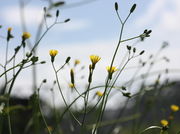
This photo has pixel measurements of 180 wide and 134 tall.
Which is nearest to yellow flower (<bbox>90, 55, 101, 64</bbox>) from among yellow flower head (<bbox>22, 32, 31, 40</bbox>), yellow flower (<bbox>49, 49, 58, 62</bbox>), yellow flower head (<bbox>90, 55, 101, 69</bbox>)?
yellow flower head (<bbox>90, 55, 101, 69</bbox>)

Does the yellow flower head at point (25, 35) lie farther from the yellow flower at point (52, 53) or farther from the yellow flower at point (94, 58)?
the yellow flower at point (94, 58)

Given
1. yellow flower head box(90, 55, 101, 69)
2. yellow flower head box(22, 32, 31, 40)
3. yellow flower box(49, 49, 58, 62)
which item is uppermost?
yellow flower head box(22, 32, 31, 40)

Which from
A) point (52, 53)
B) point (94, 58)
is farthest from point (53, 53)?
point (94, 58)

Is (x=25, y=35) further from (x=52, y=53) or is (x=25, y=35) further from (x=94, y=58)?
(x=94, y=58)

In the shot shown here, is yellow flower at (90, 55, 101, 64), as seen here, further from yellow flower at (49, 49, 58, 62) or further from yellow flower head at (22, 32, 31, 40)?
yellow flower head at (22, 32, 31, 40)

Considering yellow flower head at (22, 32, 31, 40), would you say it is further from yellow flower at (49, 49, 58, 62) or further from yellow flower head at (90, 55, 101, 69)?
yellow flower head at (90, 55, 101, 69)

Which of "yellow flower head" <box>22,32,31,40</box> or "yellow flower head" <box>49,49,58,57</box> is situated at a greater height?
"yellow flower head" <box>22,32,31,40</box>

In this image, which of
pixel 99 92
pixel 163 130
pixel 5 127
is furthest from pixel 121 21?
pixel 5 127

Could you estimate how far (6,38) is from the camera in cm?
177

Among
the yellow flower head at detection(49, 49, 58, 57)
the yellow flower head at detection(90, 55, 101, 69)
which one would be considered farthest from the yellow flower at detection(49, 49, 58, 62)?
the yellow flower head at detection(90, 55, 101, 69)

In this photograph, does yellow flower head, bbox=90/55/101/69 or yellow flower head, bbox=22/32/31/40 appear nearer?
yellow flower head, bbox=90/55/101/69

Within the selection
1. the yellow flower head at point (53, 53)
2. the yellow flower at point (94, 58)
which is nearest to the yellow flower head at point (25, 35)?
the yellow flower head at point (53, 53)

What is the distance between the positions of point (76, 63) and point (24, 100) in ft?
11.5

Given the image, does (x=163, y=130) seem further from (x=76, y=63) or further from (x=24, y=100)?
(x=24, y=100)
